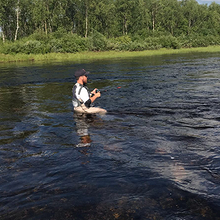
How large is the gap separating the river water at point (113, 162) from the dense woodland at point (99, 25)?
39.8m

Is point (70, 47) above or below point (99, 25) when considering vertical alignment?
below

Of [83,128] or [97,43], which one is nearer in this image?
[83,128]

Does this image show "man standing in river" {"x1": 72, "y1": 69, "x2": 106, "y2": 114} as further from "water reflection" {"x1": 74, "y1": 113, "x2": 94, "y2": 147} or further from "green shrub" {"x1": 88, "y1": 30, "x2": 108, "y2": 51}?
"green shrub" {"x1": 88, "y1": 30, "x2": 108, "y2": 51}

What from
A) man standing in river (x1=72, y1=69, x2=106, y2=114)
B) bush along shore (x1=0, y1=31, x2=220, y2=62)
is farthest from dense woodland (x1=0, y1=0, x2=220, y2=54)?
man standing in river (x1=72, y1=69, x2=106, y2=114)

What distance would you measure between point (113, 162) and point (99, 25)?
79.0 m

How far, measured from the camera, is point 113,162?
5.57 meters

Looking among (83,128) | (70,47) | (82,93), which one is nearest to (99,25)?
(70,47)

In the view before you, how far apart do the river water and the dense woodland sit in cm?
3982

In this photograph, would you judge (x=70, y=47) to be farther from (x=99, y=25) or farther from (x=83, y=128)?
(x=83, y=128)

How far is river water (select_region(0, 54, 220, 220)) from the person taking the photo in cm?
398

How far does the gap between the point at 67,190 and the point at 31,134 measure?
11.7 feet

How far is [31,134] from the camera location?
7.69 m

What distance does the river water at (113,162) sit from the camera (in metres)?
3.98

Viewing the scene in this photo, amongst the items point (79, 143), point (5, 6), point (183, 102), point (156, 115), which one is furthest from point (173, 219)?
point (5, 6)
